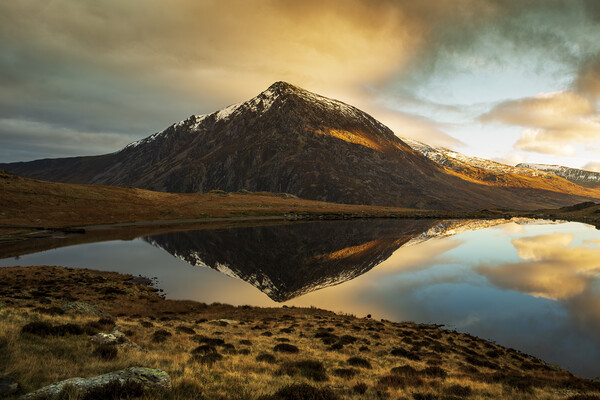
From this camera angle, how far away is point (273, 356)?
16.5m

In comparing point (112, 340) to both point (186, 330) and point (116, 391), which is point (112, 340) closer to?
point (116, 391)

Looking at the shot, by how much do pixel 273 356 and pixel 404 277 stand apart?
33.7 metres

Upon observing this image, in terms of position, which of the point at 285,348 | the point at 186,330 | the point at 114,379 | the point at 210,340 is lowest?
the point at 186,330

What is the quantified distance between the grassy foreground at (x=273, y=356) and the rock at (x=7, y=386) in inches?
9.0

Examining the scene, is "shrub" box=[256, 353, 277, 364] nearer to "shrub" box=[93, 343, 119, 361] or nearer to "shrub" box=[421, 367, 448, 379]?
"shrub" box=[93, 343, 119, 361]

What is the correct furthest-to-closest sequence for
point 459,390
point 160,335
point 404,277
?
point 404,277 → point 160,335 → point 459,390

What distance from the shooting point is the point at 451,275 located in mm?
46812

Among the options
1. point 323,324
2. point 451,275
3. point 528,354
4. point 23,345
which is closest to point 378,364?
point 323,324

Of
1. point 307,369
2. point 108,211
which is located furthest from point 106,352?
point 108,211

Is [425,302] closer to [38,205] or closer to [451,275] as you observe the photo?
[451,275]

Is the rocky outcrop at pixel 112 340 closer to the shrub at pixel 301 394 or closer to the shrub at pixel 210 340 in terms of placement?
the shrub at pixel 210 340

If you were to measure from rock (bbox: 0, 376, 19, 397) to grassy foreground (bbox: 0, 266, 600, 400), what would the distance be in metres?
0.23

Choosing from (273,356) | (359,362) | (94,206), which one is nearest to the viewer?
(273,356)

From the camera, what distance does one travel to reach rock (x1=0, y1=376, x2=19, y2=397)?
816 centimetres
